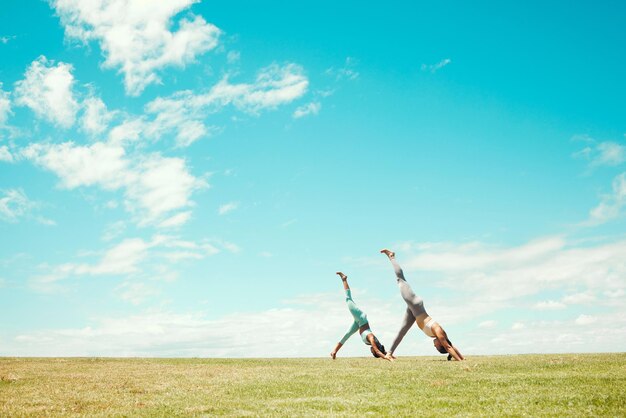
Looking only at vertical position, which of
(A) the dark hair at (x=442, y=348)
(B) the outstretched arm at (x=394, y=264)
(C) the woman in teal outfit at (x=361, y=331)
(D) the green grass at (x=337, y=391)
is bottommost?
(D) the green grass at (x=337, y=391)

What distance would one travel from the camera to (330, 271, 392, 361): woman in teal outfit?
99.8 ft

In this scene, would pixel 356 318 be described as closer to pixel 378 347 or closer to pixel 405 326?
pixel 378 347

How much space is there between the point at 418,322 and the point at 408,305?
1087mm

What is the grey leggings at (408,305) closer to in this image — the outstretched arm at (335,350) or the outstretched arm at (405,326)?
the outstretched arm at (405,326)

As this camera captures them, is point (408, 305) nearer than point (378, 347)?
Yes

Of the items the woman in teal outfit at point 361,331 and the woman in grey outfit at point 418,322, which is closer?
the woman in grey outfit at point 418,322

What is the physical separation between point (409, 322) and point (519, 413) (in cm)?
1650

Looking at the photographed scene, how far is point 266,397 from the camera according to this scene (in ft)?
53.5

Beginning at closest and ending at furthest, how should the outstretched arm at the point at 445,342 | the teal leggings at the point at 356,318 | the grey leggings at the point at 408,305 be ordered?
the outstretched arm at the point at 445,342, the grey leggings at the point at 408,305, the teal leggings at the point at 356,318

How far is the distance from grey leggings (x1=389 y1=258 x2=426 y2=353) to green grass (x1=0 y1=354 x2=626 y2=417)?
586 cm

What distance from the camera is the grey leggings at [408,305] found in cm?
2820

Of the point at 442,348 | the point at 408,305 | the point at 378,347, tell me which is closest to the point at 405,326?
the point at 408,305

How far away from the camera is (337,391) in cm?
1678

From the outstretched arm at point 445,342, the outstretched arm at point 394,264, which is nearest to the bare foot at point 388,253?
the outstretched arm at point 394,264
